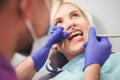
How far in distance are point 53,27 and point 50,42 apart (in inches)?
4.5

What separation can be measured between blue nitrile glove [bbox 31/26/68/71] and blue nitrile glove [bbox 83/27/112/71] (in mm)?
154

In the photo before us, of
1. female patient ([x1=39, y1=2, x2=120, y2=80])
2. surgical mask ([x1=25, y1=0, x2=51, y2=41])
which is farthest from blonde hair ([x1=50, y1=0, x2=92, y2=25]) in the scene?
surgical mask ([x1=25, y1=0, x2=51, y2=41])

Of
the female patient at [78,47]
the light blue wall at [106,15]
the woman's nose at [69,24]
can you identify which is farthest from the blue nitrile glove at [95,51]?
the light blue wall at [106,15]

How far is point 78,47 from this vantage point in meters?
1.45

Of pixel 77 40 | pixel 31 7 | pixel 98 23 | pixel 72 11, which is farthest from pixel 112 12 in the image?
pixel 31 7

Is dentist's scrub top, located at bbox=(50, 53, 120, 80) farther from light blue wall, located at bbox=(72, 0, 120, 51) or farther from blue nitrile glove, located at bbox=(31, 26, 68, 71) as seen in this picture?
light blue wall, located at bbox=(72, 0, 120, 51)

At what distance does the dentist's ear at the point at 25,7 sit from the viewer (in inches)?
25.6

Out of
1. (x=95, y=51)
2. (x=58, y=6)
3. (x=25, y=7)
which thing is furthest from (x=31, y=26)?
(x=58, y=6)

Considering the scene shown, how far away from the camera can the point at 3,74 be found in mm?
685

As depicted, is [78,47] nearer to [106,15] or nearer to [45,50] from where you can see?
[45,50]

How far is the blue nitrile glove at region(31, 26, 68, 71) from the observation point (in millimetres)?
1435

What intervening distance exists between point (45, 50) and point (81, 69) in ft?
0.79

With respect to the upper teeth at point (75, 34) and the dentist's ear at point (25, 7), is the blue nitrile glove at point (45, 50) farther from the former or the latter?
the dentist's ear at point (25, 7)

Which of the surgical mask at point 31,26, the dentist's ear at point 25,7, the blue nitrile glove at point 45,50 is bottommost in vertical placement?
the blue nitrile glove at point 45,50
